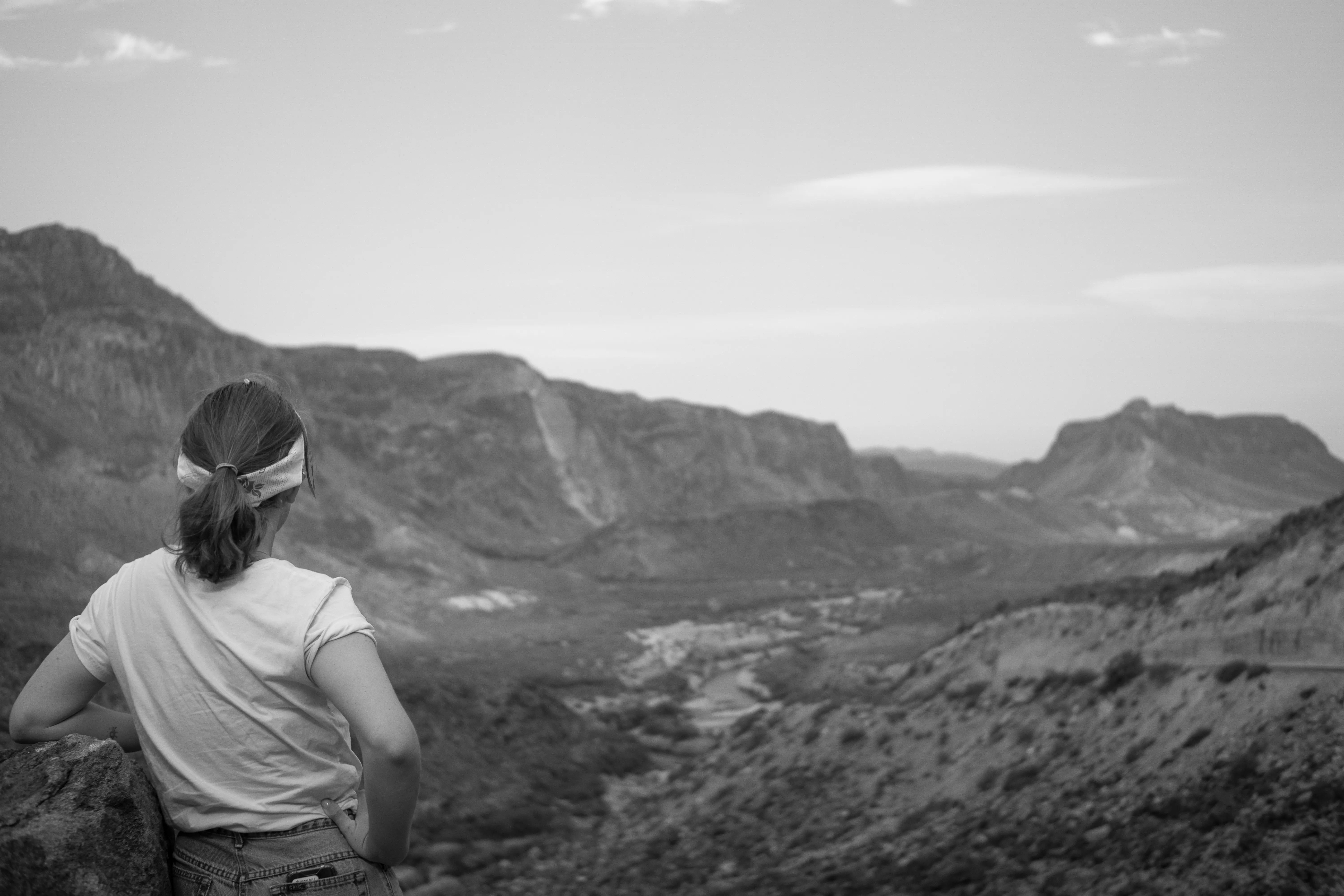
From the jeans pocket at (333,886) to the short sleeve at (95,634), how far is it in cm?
75

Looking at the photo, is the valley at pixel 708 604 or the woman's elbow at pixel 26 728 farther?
the valley at pixel 708 604

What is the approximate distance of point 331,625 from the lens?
3082 mm

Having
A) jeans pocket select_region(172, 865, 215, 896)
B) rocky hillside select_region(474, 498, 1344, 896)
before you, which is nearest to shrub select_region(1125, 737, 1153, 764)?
rocky hillside select_region(474, 498, 1344, 896)

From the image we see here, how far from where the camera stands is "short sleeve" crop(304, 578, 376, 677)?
3070 mm

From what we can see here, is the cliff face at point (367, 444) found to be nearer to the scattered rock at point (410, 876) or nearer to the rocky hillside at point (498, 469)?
the rocky hillside at point (498, 469)

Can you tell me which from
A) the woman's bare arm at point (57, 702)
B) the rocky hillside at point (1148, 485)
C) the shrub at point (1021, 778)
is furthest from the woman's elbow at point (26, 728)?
the rocky hillside at point (1148, 485)

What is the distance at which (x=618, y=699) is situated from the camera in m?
42.2

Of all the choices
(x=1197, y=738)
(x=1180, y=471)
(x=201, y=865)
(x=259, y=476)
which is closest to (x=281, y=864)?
(x=201, y=865)

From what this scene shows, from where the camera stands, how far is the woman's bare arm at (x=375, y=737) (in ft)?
9.69

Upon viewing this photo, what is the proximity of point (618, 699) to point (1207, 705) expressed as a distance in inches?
1054

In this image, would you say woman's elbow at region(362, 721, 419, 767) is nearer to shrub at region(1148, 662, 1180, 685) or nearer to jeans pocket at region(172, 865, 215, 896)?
jeans pocket at region(172, 865, 215, 896)

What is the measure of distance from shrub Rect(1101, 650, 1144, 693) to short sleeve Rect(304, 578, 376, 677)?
19617mm

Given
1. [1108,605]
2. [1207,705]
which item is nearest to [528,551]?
[1108,605]

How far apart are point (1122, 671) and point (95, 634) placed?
2007cm
